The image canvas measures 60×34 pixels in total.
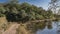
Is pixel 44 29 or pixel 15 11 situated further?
pixel 15 11

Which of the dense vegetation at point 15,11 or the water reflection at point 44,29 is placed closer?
the water reflection at point 44,29

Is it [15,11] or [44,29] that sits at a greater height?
[15,11]

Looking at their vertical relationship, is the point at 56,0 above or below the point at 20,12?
above

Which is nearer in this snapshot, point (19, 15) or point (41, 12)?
point (19, 15)

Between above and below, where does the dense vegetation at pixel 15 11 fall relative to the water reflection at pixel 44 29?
above

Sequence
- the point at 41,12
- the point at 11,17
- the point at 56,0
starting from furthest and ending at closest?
the point at 41,12, the point at 11,17, the point at 56,0

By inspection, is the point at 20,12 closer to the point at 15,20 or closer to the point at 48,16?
the point at 15,20

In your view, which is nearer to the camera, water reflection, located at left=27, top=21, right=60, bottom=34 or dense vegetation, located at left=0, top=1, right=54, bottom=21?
water reflection, located at left=27, top=21, right=60, bottom=34

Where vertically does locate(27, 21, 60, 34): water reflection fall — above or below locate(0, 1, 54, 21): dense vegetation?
below

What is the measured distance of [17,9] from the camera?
119 ft

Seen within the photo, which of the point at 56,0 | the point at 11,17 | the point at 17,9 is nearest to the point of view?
the point at 56,0

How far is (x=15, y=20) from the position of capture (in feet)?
112

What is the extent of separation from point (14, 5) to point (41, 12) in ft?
40.4

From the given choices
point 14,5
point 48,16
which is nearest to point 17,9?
point 14,5
